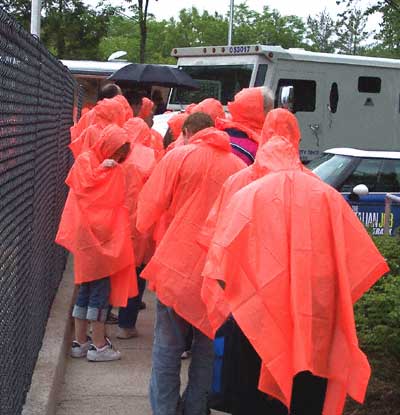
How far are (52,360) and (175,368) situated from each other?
1.29 m

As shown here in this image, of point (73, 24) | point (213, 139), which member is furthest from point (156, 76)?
point (73, 24)

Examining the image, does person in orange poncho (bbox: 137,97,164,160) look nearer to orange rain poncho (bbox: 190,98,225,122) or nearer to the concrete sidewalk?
orange rain poncho (bbox: 190,98,225,122)

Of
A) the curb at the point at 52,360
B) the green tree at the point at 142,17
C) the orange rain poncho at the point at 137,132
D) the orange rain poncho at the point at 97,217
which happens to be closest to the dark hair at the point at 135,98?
the orange rain poncho at the point at 137,132

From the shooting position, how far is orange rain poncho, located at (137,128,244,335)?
5438 mm

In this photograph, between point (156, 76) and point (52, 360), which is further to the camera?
point (156, 76)

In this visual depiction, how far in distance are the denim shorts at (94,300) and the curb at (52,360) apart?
0.82 ft

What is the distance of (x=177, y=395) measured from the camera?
18.3ft

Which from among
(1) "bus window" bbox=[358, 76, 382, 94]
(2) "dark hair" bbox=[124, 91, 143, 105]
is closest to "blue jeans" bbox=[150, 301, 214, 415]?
(2) "dark hair" bbox=[124, 91, 143, 105]

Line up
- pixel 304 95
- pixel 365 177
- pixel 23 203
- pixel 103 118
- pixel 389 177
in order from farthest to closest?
pixel 304 95 → pixel 389 177 → pixel 365 177 → pixel 103 118 → pixel 23 203

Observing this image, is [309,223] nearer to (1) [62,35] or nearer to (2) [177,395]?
(2) [177,395]

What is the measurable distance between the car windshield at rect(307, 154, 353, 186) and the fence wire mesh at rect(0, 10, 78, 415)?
12.8 ft

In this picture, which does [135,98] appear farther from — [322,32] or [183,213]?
[322,32]

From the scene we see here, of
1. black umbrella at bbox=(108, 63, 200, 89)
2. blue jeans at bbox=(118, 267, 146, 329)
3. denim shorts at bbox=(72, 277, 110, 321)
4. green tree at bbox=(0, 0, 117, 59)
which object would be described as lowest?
blue jeans at bbox=(118, 267, 146, 329)

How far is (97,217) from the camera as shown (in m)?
7.10
